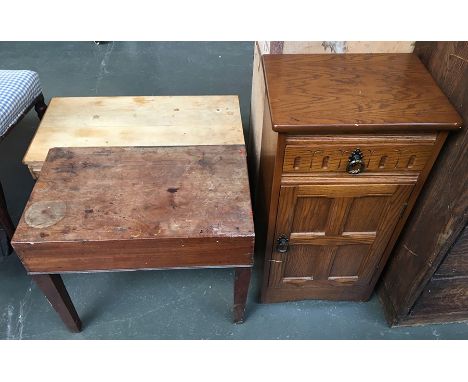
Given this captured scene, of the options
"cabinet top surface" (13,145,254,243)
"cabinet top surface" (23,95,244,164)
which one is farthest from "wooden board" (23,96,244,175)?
"cabinet top surface" (13,145,254,243)

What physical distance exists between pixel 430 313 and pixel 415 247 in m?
0.33

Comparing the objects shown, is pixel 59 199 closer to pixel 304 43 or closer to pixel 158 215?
pixel 158 215

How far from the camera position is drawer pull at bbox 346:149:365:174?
96 cm

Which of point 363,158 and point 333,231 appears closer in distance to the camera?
point 363,158

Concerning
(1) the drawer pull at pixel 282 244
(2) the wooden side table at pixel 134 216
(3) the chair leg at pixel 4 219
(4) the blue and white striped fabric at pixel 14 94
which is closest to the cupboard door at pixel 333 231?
(1) the drawer pull at pixel 282 244

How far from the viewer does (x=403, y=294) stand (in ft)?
4.32

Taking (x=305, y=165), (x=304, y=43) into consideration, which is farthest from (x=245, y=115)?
(x=305, y=165)

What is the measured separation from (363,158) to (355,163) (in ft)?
0.08

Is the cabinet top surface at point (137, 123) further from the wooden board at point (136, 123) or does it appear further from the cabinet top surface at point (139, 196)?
the cabinet top surface at point (139, 196)

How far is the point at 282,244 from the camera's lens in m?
1.20

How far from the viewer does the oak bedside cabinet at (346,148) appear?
0.91 metres

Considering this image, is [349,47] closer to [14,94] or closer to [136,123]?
[136,123]

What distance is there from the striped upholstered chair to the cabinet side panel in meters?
1.48

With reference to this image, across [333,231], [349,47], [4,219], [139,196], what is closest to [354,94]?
[349,47]
